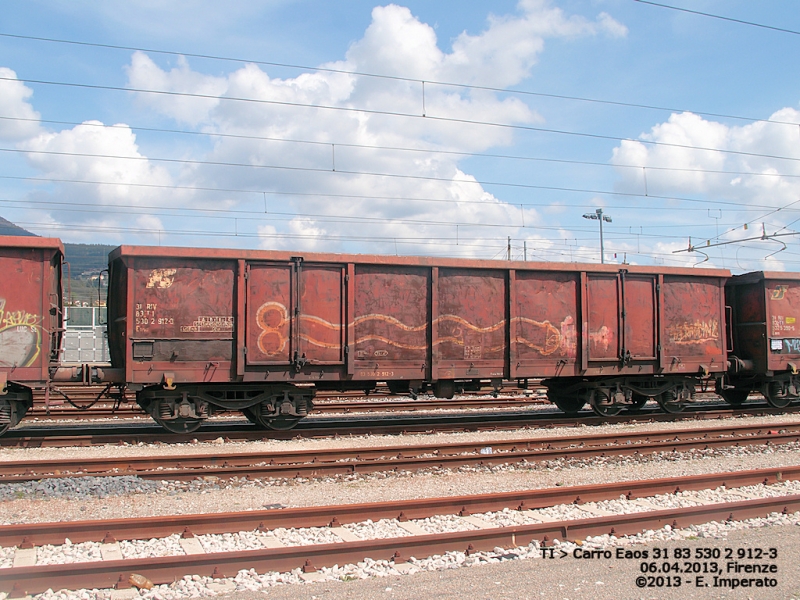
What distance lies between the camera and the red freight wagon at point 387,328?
11.1m

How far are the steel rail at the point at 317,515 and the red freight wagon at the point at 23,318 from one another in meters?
4.98

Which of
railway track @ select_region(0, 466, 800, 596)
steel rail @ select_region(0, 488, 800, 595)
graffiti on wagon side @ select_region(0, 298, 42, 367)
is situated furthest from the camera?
graffiti on wagon side @ select_region(0, 298, 42, 367)

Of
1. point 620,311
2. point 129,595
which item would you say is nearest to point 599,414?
point 620,311

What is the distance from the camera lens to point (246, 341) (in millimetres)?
11227

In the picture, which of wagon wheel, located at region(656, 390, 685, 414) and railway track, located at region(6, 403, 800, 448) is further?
wagon wheel, located at region(656, 390, 685, 414)

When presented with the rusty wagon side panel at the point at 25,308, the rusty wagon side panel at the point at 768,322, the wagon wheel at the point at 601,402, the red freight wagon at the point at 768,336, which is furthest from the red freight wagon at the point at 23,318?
the rusty wagon side panel at the point at 768,322

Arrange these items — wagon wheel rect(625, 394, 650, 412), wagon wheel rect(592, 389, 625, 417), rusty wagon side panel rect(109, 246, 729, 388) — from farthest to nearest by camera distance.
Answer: wagon wheel rect(625, 394, 650, 412) → wagon wheel rect(592, 389, 625, 417) → rusty wagon side panel rect(109, 246, 729, 388)

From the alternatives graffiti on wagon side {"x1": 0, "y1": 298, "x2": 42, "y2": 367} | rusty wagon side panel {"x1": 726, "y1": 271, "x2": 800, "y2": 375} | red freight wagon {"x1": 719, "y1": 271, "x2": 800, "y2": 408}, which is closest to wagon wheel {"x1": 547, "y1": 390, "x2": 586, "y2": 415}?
red freight wagon {"x1": 719, "y1": 271, "x2": 800, "y2": 408}

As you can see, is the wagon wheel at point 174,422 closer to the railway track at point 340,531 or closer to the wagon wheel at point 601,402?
the railway track at point 340,531

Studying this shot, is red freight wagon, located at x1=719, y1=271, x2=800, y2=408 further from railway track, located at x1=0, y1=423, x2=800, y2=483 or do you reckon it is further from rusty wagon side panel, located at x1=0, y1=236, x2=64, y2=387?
rusty wagon side panel, located at x1=0, y1=236, x2=64, y2=387

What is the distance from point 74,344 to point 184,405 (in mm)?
23729

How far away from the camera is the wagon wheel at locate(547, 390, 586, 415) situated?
570 inches

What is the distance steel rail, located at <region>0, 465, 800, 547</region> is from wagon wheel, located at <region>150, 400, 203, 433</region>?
508 cm

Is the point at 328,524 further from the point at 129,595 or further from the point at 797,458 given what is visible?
the point at 797,458
